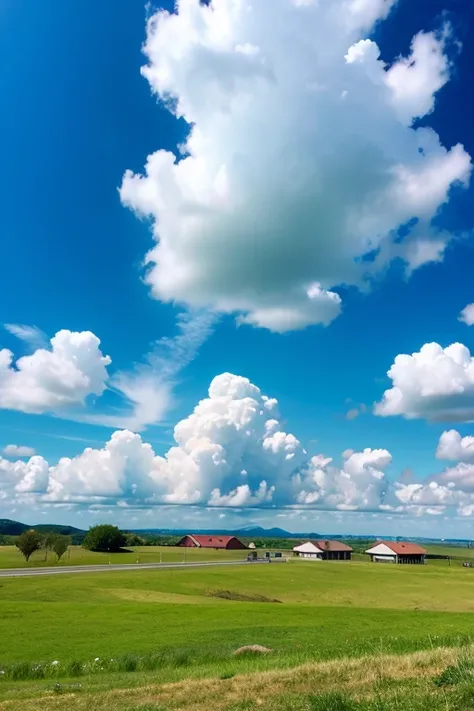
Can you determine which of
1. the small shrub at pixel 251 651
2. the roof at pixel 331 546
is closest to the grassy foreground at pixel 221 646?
the small shrub at pixel 251 651

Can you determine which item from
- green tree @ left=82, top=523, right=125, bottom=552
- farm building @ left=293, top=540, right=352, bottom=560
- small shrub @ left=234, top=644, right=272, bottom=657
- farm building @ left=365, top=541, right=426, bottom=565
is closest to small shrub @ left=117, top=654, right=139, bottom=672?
small shrub @ left=234, top=644, right=272, bottom=657

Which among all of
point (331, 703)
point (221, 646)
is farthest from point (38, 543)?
point (331, 703)

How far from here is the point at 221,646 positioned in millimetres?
29156

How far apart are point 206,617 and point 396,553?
141215mm

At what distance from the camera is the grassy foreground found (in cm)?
1366

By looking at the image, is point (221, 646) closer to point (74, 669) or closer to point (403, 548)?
point (74, 669)

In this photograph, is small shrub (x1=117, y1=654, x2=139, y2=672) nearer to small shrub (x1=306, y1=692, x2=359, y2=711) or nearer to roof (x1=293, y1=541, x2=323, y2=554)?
small shrub (x1=306, y1=692, x2=359, y2=711)

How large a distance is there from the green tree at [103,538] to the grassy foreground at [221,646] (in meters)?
81.8

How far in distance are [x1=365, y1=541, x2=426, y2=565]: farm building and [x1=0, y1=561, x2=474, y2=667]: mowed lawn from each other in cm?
9299

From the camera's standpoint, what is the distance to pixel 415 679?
1366 centimetres

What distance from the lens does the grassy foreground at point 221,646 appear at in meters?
13.7

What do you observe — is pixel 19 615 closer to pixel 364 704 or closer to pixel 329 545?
pixel 364 704

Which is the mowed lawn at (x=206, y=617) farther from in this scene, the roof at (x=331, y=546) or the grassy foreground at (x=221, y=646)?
the roof at (x=331, y=546)

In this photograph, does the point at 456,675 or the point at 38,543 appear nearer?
the point at 456,675
